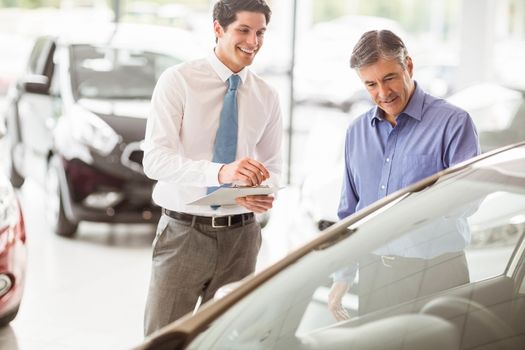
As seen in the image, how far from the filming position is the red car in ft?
14.5

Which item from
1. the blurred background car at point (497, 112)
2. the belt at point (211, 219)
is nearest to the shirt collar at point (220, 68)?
the belt at point (211, 219)

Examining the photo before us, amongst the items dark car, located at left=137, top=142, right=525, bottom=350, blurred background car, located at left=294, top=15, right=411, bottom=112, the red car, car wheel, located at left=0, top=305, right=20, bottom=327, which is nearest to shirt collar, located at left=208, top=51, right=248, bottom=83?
dark car, located at left=137, top=142, right=525, bottom=350

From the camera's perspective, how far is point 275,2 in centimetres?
991

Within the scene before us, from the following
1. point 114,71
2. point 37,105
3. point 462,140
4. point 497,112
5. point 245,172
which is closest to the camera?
point 462,140

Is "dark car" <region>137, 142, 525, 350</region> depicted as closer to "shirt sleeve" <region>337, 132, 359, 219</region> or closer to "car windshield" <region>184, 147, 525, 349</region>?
"car windshield" <region>184, 147, 525, 349</region>

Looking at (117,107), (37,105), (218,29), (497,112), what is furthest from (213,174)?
(37,105)

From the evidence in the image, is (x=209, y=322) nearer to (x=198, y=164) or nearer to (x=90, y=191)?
(x=198, y=164)

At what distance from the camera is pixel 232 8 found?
2984 mm

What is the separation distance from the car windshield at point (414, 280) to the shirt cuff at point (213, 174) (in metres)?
0.67

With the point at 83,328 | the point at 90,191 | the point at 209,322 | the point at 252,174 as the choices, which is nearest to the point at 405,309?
the point at 209,322

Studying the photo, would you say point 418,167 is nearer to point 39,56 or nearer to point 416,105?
point 416,105

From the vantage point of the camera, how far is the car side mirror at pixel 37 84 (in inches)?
272

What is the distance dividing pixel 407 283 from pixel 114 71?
5180 millimetres

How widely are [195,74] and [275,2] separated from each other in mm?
6979
